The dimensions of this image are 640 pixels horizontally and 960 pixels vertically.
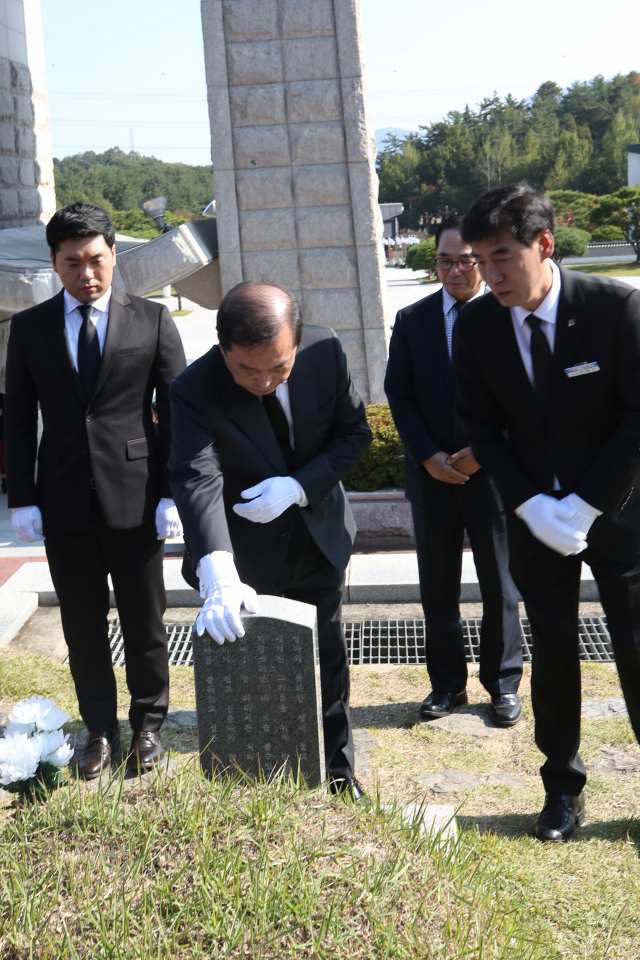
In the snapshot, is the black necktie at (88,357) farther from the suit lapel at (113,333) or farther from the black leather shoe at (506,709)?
the black leather shoe at (506,709)

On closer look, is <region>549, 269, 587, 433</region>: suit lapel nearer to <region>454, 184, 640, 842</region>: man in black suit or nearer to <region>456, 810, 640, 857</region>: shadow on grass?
<region>454, 184, 640, 842</region>: man in black suit

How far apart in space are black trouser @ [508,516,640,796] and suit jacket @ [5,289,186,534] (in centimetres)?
143

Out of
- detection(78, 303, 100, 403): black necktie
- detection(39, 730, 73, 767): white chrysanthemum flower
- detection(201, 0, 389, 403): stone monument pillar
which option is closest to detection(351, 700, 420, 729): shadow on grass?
detection(39, 730, 73, 767): white chrysanthemum flower

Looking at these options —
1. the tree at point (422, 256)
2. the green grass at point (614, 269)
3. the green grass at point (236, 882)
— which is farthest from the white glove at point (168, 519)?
the tree at point (422, 256)

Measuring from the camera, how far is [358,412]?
3.03 metres

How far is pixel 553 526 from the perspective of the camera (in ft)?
8.69

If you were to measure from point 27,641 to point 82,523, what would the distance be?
5.60 ft

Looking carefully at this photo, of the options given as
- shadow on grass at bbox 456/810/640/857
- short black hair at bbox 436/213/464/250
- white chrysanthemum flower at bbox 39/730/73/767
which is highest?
short black hair at bbox 436/213/464/250

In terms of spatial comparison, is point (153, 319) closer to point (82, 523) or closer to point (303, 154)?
point (82, 523)

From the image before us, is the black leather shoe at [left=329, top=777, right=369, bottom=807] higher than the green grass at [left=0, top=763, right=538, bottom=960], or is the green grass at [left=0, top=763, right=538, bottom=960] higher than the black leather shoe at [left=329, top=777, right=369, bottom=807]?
the green grass at [left=0, top=763, right=538, bottom=960]

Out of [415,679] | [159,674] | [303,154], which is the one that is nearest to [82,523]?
[159,674]

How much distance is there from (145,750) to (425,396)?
6.03ft

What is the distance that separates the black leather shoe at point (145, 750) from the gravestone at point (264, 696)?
957mm

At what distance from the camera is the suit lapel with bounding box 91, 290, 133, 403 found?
332 cm
